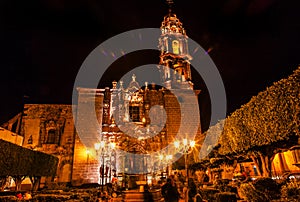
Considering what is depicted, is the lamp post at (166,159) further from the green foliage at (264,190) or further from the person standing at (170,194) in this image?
the person standing at (170,194)

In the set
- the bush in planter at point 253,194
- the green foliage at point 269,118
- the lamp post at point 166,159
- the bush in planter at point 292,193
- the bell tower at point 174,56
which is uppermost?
the bell tower at point 174,56

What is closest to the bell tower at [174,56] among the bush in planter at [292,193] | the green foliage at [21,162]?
the green foliage at [21,162]

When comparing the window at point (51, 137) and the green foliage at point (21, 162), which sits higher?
the window at point (51, 137)

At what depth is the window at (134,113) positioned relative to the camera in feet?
81.7

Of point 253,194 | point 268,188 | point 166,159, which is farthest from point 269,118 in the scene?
point 166,159

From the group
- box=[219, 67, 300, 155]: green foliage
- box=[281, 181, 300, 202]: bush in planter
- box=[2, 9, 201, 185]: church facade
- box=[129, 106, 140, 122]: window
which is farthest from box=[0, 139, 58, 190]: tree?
box=[219, 67, 300, 155]: green foliage

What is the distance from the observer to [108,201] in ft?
35.8

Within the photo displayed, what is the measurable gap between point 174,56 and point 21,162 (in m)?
22.6

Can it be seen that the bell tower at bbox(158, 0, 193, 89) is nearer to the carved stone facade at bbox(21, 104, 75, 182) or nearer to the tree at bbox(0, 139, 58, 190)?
the carved stone facade at bbox(21, 104, 75, 182)

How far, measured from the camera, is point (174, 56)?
28516 mm

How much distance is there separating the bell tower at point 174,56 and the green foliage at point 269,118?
618 inches

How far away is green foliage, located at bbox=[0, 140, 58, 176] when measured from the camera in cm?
1050

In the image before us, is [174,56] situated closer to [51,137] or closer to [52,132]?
[52,132]

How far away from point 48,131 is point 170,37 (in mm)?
21406
